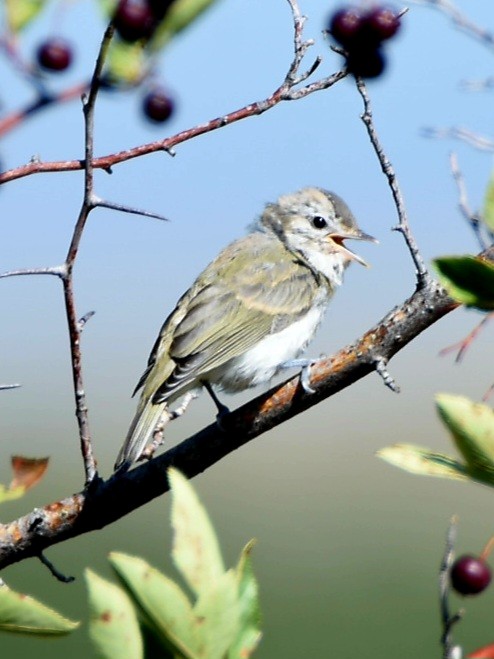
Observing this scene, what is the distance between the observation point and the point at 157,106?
2.01m

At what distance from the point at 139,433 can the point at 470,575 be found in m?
2.06

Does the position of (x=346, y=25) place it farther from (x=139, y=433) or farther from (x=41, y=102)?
(x=139, y=433)

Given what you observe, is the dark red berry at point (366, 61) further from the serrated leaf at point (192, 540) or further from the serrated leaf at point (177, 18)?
the serrated leaf at point (192, 540)

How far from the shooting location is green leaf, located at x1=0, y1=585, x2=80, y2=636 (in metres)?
1.06

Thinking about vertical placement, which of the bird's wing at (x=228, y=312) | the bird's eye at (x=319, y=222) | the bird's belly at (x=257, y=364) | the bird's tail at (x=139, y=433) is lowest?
the bird's tail at (x=139, y=433)

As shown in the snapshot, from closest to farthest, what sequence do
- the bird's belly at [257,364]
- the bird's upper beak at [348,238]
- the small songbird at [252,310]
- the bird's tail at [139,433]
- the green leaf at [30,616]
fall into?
the green leaf at [30,616] → the bird's tail at [139,433] → the small songbird at [252,310] → the bird's belly at [257,364] → the bird's upper beak at [348,238]

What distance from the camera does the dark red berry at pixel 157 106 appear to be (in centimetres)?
201

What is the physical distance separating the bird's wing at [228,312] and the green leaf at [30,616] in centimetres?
251

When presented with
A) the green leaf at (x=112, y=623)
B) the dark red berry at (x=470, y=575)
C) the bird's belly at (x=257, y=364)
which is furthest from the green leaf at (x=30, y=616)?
the bird's belly at (x=257, y=364)

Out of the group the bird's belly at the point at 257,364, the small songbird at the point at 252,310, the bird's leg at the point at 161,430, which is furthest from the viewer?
the bird's belly at the point at 257,364

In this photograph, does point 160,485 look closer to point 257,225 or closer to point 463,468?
point 463,468

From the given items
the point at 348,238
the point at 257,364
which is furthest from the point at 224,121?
the point at 348,238

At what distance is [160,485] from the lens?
2338 mm

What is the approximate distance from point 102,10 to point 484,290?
0.60 metres
